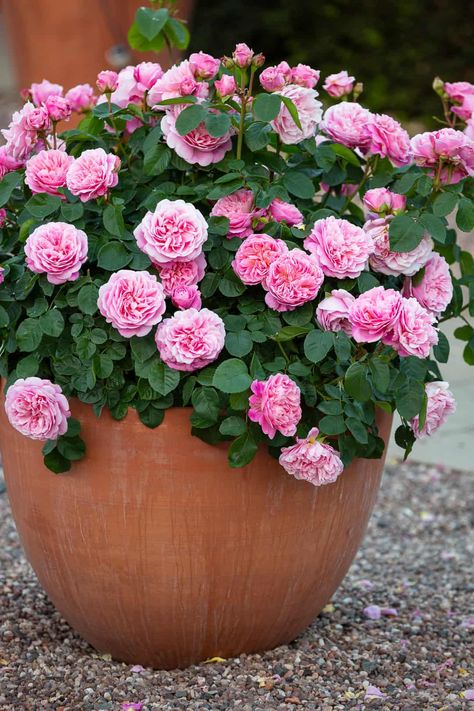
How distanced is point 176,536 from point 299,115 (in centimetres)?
84

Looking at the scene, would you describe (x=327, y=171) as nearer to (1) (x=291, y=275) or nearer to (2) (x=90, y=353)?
(1) (x=291, y=275)

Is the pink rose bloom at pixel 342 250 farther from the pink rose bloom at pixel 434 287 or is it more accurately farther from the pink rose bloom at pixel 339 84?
the pink rose bloom at pixel 339 84

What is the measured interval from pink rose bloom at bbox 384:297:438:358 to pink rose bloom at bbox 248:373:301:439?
0.66 feet

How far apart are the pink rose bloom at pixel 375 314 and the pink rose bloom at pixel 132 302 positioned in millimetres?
341

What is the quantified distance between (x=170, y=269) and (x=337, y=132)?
0.50m

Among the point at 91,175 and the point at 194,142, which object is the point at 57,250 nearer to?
the point at 91,175

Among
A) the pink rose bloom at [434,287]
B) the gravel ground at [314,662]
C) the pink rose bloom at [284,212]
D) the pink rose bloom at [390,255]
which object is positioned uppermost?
the pink rose bloom at [284,212]

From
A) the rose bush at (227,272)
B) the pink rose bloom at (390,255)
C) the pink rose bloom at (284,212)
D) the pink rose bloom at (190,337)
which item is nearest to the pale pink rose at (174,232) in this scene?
the rose bush at (227,272)

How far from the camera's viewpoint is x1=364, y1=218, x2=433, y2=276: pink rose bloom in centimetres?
200

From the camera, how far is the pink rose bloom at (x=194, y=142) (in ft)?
6.52

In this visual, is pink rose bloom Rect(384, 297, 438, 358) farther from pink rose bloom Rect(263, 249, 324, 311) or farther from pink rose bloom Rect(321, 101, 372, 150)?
pink rose bloom Rect(321, 101, 372, 150)

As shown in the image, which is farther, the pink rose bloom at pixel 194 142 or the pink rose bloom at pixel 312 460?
the pink rose bloom at pixel 194 142

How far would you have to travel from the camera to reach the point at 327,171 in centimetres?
220

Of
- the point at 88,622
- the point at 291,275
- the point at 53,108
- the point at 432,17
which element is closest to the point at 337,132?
the point at 291,275
